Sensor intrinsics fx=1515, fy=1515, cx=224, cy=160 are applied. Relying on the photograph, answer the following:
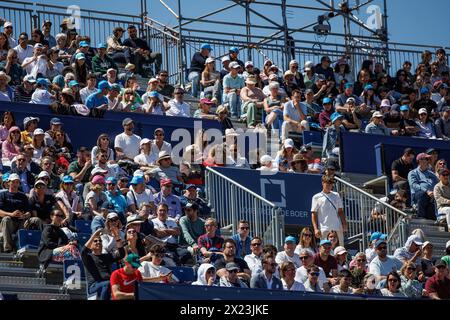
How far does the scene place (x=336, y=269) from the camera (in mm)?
23500

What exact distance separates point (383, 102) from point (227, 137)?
18.7ft

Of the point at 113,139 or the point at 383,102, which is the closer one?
the point at 113,139

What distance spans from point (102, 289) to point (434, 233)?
856 centimetres

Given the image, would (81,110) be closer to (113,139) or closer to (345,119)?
(113,139)

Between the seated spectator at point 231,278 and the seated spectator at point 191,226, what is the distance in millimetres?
2223

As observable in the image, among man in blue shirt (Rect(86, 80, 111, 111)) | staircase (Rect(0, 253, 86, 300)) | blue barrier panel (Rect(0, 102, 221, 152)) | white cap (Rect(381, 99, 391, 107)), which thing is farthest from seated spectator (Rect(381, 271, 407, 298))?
white cap (Rect(381, 99, 391, 107))

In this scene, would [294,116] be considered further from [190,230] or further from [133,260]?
[133,260]

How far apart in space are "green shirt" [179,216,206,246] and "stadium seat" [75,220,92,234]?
1.64m

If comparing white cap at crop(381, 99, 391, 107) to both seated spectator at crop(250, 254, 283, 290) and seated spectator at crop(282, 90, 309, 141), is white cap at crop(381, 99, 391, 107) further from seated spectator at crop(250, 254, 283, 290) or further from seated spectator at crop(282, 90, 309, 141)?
seated spectator at crop(250, 254, 283, 290)

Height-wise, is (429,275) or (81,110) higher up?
(81,110)

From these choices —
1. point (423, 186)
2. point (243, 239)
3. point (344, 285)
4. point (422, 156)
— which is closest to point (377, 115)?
point (422, 156)

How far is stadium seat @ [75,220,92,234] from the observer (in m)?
22.6

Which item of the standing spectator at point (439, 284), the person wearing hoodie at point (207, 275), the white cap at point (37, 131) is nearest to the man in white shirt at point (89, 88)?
the white cap at point (37, 131)

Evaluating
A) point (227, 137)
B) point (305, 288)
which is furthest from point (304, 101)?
point (305, 288)
